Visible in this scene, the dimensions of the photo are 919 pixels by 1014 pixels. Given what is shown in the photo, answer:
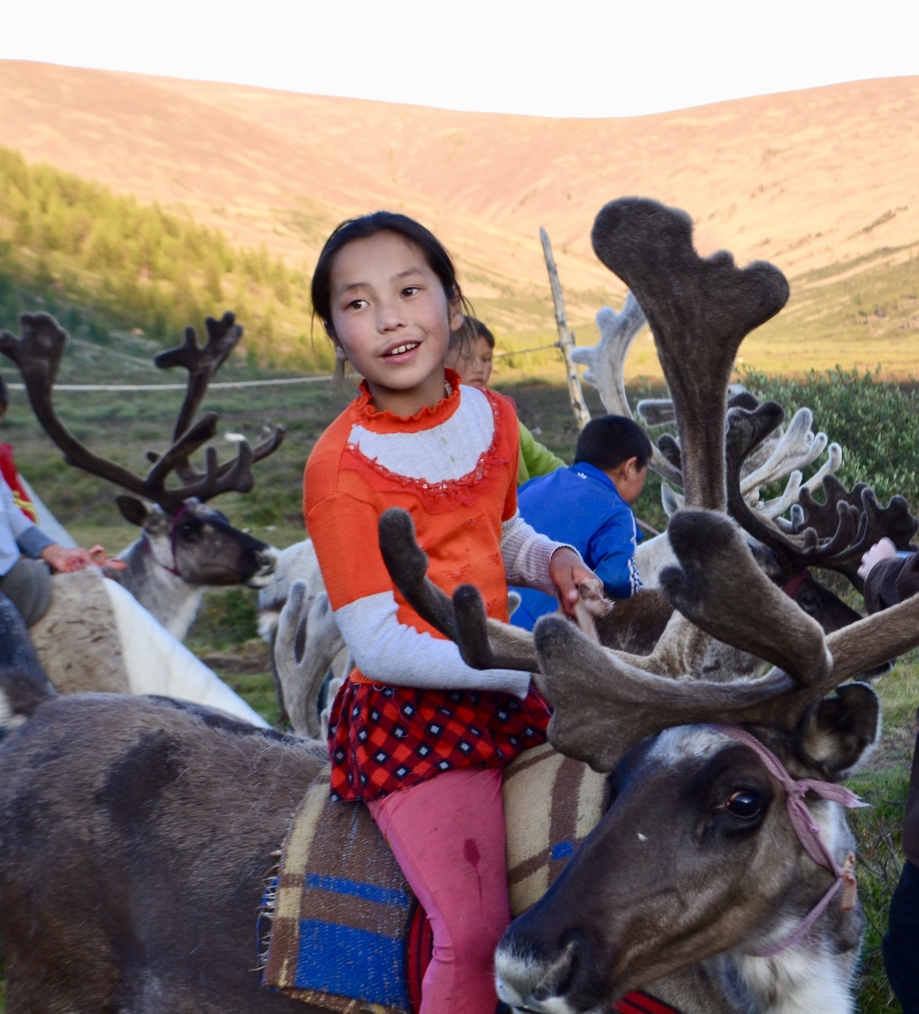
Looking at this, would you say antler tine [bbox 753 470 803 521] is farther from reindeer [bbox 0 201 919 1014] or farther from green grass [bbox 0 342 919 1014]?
reindeer [bbox 0 201 919 1014]

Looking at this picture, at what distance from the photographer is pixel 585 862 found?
193 centimetres

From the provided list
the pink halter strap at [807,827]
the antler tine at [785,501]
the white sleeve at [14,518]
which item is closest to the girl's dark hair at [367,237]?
the pink halter strap at [807,827]

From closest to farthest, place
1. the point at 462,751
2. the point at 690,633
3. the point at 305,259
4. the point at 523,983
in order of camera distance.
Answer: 1. the point at 523,983
2. the point at 462,751
3. the point at 690,633
4. the point at 305,259

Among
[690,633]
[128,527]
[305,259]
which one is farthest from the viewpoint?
[305,259]

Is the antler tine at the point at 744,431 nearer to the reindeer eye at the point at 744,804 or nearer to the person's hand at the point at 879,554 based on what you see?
the person's hand at the point at 879,554

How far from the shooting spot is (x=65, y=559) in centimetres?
478

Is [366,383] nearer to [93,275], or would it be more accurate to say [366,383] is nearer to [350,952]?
[350,952]

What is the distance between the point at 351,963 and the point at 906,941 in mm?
1437

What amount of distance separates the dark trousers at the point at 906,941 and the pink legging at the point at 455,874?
1.13m

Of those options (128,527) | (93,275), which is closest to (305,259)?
(93,275)

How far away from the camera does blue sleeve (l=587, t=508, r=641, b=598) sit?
404cm

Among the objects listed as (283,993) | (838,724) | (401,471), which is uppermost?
(401,471)

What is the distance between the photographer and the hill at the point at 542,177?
158 ft

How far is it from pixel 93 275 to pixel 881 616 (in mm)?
45310
